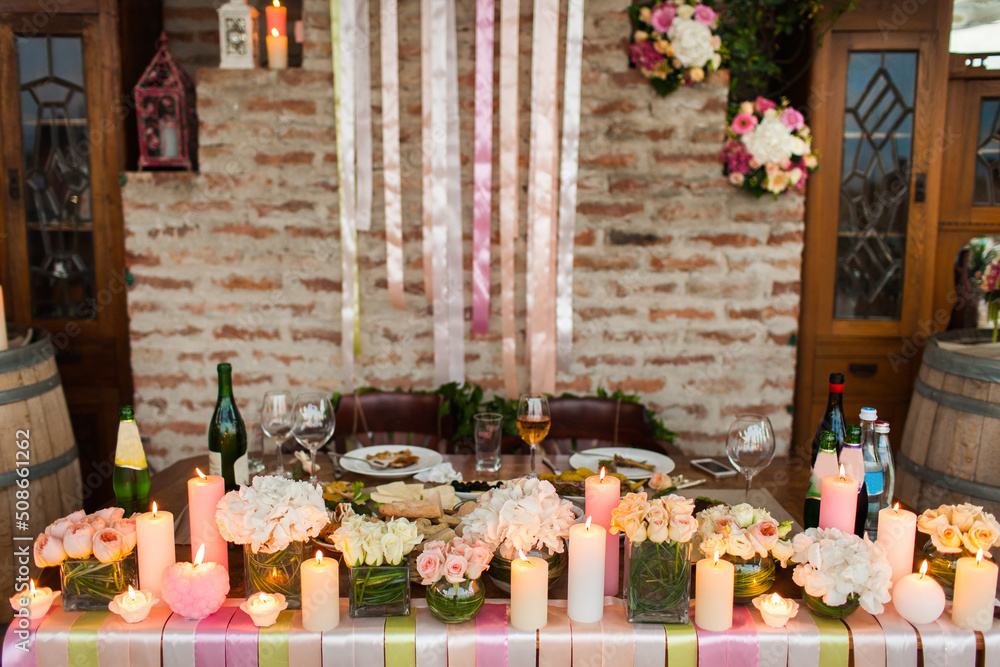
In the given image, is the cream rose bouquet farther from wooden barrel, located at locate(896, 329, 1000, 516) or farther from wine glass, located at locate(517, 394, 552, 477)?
wooden barrel, located at locate(896, 329, 1000, 516)

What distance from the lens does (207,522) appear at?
3.85 feet

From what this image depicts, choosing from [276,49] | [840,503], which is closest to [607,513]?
[840,503]

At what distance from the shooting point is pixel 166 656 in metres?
1.04

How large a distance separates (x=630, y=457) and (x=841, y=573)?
768mm

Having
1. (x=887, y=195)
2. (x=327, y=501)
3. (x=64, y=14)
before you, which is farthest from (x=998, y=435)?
(x=64, y=14)

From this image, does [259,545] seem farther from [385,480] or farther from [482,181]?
[482,181]

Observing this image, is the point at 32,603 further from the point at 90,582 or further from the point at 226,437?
the point at 226,437

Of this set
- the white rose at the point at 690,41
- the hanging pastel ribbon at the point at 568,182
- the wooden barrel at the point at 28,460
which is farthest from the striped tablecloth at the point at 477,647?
the white rose at the point at 690,41

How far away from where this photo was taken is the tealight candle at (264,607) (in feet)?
3.43

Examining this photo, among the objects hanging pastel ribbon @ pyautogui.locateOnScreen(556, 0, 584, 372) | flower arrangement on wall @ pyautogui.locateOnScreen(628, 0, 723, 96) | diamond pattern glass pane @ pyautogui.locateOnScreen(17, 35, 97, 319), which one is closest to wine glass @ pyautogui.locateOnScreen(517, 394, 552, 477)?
hanging pastel ribbon @ pyautogui.locateOnScreen(556, 0, 584, 372)

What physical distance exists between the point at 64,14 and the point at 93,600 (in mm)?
2468

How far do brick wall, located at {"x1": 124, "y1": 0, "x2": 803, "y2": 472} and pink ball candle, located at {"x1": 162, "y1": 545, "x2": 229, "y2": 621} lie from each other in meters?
1.74

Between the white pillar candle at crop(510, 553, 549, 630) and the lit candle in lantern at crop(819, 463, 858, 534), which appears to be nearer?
the white pillar candle at crop(510, 553, 549, 630)

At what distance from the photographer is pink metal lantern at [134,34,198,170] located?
262cm
